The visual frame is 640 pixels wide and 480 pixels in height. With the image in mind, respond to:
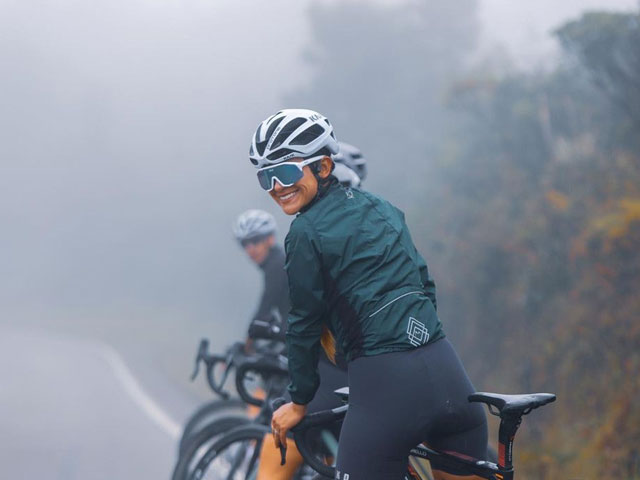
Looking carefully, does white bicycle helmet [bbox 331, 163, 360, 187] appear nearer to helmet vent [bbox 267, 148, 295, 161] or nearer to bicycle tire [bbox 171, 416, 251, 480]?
helmet vent [bbox 267, 148, 295, 161]

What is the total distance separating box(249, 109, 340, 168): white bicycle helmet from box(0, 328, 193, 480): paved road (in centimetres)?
556

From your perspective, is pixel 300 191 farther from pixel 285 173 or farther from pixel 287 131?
pixel 287 131

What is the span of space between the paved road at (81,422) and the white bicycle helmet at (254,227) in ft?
11.0

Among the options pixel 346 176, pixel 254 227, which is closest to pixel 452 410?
pixel 346 176

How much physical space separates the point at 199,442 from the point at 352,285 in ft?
9.11

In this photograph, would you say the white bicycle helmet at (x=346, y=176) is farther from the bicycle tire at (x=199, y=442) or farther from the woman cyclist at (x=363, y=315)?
the bicycle tire at (x=199, y=442)

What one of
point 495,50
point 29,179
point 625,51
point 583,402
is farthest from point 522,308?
point 29,179

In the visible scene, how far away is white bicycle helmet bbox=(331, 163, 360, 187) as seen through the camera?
4.94 m

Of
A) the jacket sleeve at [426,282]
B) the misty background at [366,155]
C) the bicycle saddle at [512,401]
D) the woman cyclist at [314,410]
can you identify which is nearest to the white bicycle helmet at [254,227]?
the woman cyclist at [314,410]

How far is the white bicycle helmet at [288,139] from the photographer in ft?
11.0

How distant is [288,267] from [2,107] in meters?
71.7

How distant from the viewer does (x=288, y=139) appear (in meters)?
3.34

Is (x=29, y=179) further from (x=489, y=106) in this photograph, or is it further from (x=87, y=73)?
(x=489, y=106)

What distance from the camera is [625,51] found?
12.6m
